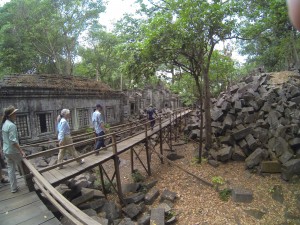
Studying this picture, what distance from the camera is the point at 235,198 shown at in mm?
7969

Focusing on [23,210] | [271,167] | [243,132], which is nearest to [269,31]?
[243,132]

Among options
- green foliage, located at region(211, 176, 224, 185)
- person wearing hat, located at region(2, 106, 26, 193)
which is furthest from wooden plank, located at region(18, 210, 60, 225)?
green foliage, located at region(211, 176, 224, 185)

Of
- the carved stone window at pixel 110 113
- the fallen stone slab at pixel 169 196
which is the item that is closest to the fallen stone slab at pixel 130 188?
the fallen stone slab at pixel 169 196

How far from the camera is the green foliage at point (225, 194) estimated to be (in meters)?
8.22

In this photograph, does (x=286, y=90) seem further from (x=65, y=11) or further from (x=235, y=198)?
(x=65, y=11)

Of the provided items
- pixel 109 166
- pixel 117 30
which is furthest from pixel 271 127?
pixel 117 30

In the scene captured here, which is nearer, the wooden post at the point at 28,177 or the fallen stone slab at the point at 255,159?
the wooden post at the point at 28,177

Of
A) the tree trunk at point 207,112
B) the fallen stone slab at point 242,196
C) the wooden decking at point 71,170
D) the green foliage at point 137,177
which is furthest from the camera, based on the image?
the tree trunk at point 207,112

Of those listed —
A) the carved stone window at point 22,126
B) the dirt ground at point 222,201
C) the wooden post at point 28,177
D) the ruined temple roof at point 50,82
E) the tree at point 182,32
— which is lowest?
the dirt ground at point 222,201

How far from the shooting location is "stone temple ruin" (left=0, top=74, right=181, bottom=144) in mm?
12172

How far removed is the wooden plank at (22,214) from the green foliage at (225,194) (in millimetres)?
6574

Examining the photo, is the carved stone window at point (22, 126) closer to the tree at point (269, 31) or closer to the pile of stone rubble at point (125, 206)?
the pile of stone rubble at point (125, 206)

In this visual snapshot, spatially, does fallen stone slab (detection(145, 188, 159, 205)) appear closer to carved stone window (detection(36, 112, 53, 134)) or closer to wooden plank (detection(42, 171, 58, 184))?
wooden plank (detection(42, 171, 58, 184))

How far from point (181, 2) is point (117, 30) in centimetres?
1379
